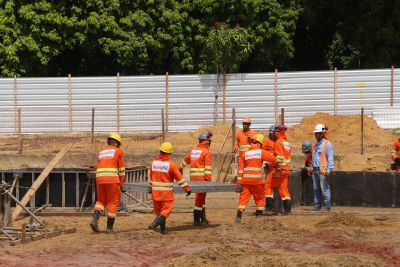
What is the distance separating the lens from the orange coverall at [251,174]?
61.9 feet

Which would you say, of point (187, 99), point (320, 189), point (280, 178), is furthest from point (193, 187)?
point (187, 99)

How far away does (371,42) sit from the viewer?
40062 millimetres

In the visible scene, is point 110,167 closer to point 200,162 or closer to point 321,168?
point 200,162

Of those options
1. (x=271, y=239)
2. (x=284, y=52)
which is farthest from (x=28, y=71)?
(x=271, y=239)

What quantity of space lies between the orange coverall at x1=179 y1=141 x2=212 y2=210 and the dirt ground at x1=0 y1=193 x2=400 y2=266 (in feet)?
1.87

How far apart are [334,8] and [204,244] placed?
1049 inches

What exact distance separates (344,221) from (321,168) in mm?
2705

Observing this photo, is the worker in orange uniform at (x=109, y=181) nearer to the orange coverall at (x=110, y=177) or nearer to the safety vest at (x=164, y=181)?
the orange coverall at (x=110, y=177)

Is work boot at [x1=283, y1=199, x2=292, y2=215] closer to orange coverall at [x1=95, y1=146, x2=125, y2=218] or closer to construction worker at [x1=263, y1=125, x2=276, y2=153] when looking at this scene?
construction worker at [x1=263, y1=125, x2=276, y2=153]

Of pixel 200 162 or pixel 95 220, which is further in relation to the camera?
pixel 200 162

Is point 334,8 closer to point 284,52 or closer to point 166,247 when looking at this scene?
point 284,52

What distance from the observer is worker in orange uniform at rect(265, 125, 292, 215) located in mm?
20519

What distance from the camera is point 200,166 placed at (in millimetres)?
19250

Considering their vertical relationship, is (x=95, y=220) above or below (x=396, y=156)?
below
